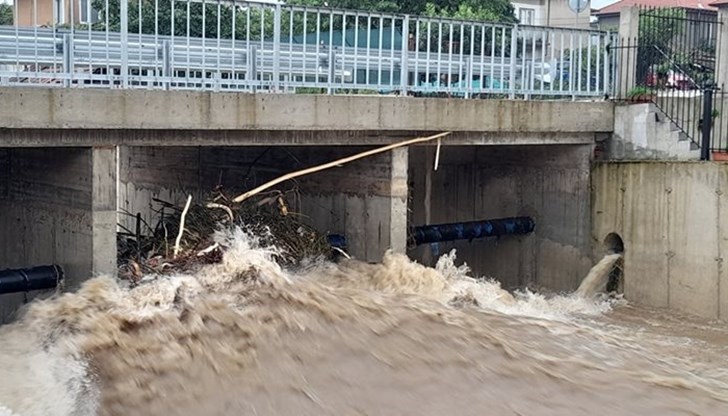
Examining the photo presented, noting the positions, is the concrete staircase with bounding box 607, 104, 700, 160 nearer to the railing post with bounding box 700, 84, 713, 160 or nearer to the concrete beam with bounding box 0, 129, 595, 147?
the railing post with bounding box 700, 84, 713, 160

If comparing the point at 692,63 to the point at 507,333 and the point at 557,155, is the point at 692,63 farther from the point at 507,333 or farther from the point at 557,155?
the point at 507,333

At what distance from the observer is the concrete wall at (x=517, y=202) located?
1419 cm

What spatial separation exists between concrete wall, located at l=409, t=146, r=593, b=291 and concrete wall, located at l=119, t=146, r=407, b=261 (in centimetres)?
297

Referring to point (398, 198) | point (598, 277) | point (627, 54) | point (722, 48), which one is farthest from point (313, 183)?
point (722, 48)

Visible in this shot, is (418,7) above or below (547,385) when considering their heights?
above

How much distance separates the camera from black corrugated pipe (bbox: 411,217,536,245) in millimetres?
13844

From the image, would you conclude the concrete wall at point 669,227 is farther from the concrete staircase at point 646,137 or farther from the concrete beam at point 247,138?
the concrete beam at point 247,138

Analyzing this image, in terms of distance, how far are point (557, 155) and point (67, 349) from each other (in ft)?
27.6

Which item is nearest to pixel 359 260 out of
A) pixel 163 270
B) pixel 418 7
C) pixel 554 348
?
pixel 163 270

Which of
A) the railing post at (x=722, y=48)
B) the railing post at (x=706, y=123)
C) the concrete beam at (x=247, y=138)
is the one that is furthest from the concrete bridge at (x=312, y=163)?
the railing post at (x=722, y=48)

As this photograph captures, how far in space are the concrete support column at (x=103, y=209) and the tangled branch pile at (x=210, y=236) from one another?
380 mm

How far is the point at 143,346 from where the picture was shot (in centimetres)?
875

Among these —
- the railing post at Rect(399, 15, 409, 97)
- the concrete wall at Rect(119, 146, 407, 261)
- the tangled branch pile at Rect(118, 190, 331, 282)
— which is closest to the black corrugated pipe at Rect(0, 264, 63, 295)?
the tangled branch pile at Rect(118, 190, 331, 282)

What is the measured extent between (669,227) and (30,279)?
8.40 metres
